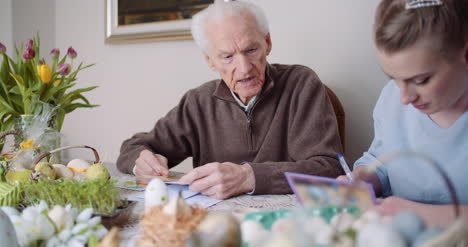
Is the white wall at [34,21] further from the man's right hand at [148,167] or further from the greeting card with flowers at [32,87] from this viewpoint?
the man's right hand at [148,167]

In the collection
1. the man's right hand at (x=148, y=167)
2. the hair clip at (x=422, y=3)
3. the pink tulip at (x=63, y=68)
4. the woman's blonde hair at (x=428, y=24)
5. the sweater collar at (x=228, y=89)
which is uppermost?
the hair clip at (x=422, y=3)

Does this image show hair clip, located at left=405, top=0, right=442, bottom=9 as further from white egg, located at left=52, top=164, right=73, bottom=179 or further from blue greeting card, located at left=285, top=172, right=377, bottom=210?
white egg, located at left=52, top=164, right=73, bottom=179

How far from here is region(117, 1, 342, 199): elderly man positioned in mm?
1522

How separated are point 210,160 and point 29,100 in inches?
30.3

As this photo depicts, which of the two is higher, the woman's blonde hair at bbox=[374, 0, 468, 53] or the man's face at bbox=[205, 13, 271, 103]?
the woman's blonde hair at bbox=[374, 0, 468, 53]

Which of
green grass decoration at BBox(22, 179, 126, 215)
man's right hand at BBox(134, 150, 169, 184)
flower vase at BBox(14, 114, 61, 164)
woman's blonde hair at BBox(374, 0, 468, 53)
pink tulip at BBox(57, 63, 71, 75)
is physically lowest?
man's right hand at BBox(134, 150, 169, 184)

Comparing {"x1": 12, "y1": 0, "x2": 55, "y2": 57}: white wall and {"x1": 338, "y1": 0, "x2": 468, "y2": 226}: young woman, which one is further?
{"x1": 12, "y1": 0, "x2": 55, "y2": 57}: white wall

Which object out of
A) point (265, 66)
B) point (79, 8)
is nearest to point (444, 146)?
point (265, 66)

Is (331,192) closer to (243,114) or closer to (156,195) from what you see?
(156,195)

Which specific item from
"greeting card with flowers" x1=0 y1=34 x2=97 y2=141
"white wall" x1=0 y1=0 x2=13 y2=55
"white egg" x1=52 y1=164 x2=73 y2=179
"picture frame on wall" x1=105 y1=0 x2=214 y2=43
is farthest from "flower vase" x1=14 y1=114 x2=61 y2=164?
"white wall" x1=0 y1=0 x2=13 y2=55

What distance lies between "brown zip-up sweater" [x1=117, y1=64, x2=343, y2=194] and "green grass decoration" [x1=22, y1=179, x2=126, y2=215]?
0.62m

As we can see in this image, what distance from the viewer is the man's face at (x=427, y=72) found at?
88 centimetres


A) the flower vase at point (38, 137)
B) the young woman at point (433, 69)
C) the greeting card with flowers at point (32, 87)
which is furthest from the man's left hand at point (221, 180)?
the greeting card with flowers at point (32, 87)

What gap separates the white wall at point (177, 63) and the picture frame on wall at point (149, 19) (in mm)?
74
